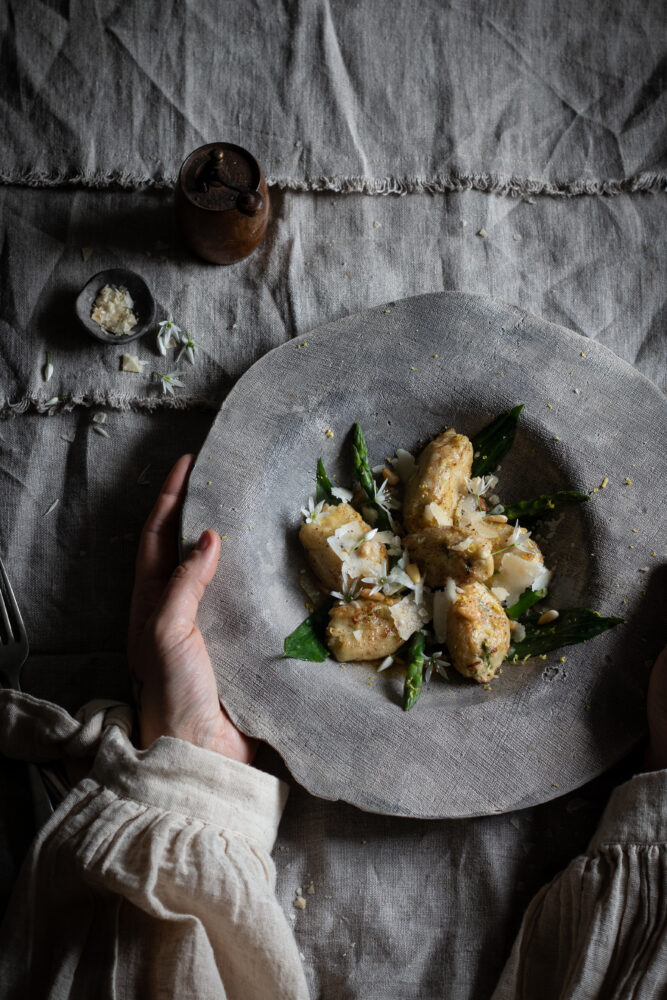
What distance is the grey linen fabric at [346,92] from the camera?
101 inches

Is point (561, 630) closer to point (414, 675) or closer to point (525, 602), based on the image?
point (525, 602)

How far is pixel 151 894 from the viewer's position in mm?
1898

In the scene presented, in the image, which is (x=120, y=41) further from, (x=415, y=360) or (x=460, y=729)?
(x=460, y=729)

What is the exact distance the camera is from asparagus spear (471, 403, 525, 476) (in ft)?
7.47

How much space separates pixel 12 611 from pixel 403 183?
1.76 m

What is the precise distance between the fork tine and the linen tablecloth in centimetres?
7

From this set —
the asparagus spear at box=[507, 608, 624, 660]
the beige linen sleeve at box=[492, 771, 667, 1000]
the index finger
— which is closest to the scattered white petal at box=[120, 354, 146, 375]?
the index finger

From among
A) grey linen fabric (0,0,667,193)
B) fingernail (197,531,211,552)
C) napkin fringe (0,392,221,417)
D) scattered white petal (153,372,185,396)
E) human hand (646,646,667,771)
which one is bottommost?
human hand (646,646,667,771)

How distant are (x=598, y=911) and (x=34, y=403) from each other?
2055 millimetres

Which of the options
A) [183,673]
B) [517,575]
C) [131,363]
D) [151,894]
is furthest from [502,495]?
[151,894]

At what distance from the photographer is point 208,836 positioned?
198cm

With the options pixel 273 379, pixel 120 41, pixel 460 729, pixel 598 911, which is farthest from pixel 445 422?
pixel 120 41

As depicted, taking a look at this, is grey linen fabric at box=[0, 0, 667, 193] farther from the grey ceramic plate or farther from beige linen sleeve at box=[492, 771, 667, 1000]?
beige linen sleeve at box=[492, 771, 667, 1000]

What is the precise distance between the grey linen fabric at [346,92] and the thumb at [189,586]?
4.02ft
